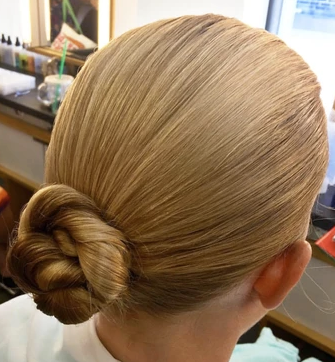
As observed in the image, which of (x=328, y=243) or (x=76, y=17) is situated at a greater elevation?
(x=76, y=17)

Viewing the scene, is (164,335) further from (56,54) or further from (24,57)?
(24,57)

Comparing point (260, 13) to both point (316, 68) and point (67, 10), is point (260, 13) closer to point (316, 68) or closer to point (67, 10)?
point (316, 68)

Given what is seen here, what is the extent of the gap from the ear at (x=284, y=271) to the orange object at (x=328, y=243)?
47 cm

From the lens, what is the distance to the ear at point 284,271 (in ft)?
2.14

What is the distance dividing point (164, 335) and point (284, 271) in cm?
20

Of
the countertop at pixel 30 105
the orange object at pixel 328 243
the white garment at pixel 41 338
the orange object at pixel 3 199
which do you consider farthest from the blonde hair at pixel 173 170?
the countertop at pixel 30 105

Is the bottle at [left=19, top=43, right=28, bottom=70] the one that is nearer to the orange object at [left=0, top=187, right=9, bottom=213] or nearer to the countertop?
the countertop

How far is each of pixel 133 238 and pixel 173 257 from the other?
0.06 metres

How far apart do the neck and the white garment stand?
0.02 metres

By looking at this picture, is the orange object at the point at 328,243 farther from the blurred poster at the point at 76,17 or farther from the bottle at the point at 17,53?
the bottle at the point at 17,53

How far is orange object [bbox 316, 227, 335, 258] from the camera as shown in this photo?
1.10m

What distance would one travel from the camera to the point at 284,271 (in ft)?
2.18

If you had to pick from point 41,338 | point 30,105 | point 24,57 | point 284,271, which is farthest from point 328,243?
point 24,57

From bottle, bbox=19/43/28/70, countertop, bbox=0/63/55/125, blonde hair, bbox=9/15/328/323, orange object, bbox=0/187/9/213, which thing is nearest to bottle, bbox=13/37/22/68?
bottle, bbox=19/43/28/70
